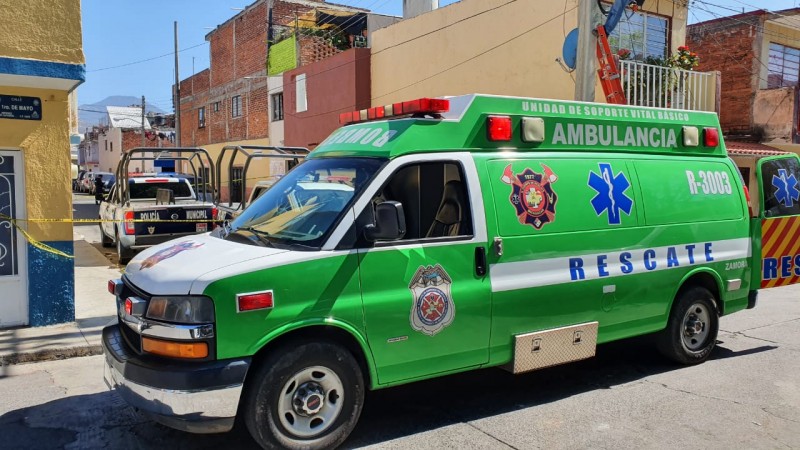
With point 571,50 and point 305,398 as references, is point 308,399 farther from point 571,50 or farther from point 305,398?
point 571,50

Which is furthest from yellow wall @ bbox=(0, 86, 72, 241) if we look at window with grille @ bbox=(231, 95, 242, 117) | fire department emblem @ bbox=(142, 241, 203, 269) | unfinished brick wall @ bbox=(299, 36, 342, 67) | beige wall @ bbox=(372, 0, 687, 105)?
window with grille @ bbox=(231, 95, 242, 117)

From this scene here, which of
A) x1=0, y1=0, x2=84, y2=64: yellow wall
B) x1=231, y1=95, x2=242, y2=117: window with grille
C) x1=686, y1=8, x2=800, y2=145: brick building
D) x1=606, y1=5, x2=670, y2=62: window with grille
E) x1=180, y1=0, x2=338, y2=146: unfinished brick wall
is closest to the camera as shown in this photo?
x1=0, y1=0, x2=84, y2=64: yellow wall

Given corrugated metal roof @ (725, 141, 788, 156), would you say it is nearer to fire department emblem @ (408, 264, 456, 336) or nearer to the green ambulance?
the green ambulance

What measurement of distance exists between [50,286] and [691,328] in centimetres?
676

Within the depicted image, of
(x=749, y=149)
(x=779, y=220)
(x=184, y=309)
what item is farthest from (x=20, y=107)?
(x=749, y=149)

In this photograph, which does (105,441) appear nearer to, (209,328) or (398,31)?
(209,328)

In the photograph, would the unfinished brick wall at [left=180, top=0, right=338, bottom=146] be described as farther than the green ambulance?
Yes

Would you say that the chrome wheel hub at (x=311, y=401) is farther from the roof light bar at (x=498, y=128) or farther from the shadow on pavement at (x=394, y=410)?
the roof light bar at (x=498, y=128)

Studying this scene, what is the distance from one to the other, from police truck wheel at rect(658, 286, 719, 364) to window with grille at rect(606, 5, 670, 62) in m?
8.71

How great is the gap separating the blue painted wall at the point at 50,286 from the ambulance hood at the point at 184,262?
320 cm

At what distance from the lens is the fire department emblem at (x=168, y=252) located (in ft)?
13.8

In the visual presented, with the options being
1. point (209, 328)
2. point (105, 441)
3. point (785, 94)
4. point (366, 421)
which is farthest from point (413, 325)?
point (785, 94)

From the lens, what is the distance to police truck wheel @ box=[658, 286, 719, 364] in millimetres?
5887

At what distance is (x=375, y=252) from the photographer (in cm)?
412
